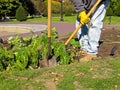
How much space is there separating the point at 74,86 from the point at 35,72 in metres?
0.68

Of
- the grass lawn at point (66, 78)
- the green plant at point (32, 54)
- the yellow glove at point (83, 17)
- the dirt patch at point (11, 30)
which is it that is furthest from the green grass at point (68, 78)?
the dirt patch at point (11, 30)

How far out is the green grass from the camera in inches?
195

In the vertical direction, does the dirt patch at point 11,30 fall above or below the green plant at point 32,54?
below

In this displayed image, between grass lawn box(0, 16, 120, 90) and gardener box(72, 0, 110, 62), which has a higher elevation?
gardener box(72, 0, 110, 62)

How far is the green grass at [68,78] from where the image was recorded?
4945 mm

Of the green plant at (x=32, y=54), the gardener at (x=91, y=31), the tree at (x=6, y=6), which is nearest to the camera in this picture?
the green plant at (x=32, y=54)

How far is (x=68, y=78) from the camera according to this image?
519 centimetres

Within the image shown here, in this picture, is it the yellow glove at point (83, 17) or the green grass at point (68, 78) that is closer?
the green grass at point (68, 78)

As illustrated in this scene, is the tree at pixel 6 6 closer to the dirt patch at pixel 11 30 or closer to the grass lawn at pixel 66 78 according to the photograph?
the dirt patch at pixel 11 30

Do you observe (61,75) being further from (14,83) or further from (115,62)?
(115,62)

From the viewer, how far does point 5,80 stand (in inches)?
200

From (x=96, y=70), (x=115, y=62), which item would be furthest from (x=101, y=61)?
(x=96, y=70)

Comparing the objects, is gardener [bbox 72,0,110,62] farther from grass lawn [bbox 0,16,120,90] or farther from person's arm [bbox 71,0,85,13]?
grass lawn [bbox 0,16,120,90]

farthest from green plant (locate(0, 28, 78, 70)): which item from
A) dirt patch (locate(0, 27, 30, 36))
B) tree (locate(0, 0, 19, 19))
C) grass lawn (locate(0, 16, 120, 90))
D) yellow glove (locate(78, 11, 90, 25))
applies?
tree (locate(0, 0, 19, 19))
